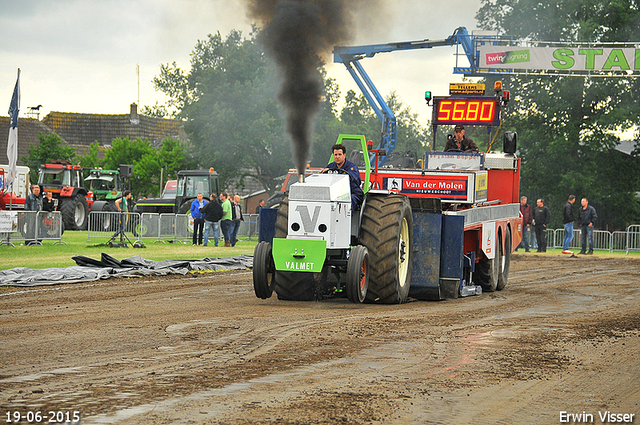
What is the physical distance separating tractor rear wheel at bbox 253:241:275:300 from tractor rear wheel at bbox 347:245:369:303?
4.03 feet

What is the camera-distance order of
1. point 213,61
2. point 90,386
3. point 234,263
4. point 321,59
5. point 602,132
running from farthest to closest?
point 213,61 < point 602,132 < point 234,263 < point 321,59 < point 90,386

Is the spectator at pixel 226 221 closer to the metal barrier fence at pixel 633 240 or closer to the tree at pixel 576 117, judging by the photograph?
the metal barrier fence at pixel 633 240

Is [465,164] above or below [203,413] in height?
above

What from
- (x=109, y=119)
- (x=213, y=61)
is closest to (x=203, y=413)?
(x=213, y=61)

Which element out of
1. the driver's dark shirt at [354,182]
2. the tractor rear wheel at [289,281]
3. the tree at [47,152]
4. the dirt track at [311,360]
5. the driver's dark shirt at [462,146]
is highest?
the tree at [47,152]

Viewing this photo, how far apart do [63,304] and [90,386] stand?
18.5ft

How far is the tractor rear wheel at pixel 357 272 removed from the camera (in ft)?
34.7

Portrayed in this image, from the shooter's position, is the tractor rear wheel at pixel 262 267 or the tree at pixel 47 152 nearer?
the tractor rear wheel at pixel 262 267

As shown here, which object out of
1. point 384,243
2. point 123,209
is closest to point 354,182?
point 384,243

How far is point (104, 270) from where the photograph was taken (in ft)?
50.8

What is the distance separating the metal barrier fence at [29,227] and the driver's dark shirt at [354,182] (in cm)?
1341

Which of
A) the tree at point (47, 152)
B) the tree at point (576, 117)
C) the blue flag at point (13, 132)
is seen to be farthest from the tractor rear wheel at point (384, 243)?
the tree at point (47, 152)

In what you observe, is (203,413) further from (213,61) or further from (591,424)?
(213,61)

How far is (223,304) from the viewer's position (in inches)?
442
